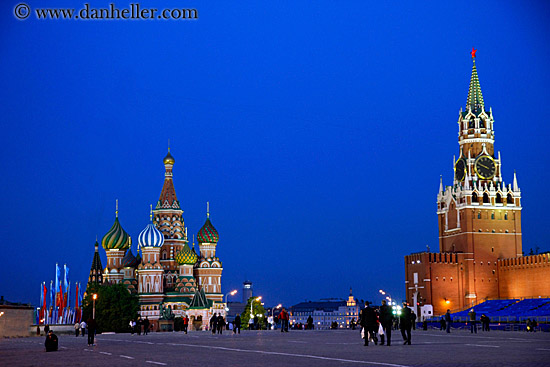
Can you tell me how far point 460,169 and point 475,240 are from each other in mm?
12058

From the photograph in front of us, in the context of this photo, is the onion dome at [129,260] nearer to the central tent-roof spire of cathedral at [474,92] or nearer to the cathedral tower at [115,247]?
the cathedral tower at [115,247]

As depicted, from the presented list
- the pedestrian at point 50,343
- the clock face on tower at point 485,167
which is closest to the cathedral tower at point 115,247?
the clock face on tower at point 485,167

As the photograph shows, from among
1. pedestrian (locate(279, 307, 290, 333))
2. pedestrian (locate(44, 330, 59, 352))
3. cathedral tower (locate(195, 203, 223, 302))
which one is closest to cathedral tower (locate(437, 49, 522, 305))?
cathedral tower (locate(195, 203, 223, 302))

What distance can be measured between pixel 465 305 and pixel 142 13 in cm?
8490

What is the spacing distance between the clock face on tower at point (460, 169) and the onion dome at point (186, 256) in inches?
1554

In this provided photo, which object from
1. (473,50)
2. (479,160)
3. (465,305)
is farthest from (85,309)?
(473,50)

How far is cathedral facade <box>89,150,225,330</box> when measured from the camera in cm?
10538

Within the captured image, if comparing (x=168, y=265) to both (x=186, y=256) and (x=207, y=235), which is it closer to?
(x=186, y=256)

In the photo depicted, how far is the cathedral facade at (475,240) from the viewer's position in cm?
10212

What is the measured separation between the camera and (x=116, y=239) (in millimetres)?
114375

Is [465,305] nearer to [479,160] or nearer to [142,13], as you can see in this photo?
[479,160]

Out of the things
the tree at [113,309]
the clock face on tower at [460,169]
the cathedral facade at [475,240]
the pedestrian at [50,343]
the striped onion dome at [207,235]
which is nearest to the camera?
the pedestrian at [50,343]

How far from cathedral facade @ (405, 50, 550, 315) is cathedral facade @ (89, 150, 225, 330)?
2843cm

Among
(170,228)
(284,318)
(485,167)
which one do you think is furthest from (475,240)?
(284,318)
